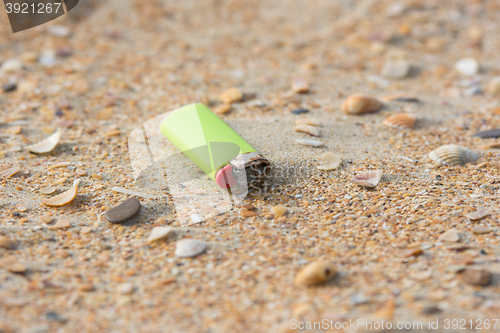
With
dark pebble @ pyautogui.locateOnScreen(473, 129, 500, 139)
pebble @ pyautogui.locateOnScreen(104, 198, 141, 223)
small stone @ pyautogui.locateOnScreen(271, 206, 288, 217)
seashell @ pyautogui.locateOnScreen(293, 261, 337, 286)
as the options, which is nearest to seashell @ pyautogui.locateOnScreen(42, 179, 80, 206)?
pebble @ pyautogui.locateOnScreen(104, 198, 141, 223)

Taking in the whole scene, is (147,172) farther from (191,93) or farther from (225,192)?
(191,93)

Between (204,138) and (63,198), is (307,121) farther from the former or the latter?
(63,198)

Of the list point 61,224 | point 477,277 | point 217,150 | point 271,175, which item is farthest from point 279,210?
point 61,224

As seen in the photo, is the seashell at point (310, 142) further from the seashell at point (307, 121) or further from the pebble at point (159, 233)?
the pebble at point (159, 233)

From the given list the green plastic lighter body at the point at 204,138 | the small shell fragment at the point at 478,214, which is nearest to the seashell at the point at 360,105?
the green plastic lighter body at the point at 204,138

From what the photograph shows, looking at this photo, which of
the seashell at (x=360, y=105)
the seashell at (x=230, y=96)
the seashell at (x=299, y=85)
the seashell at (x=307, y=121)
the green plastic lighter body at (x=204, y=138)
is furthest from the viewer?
the seashell at (x=299, y=85)

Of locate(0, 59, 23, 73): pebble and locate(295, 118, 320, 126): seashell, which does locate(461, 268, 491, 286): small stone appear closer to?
locate(295, 118, 320, 126): seashell
